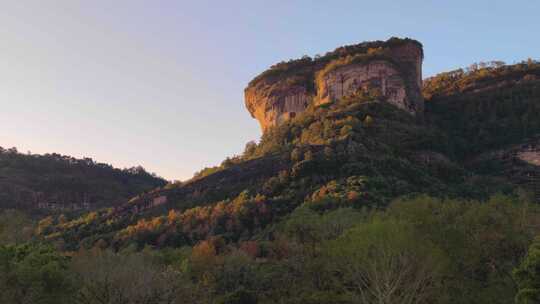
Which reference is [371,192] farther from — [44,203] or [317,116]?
[44,203]

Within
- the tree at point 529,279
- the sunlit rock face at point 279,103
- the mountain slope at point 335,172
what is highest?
the sunlit rock face at point 279,103

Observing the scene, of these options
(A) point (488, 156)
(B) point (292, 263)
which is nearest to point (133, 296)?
(B) point (292, 263)

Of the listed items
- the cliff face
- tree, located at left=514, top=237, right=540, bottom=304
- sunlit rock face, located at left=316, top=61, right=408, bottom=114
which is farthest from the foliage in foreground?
the cliff face

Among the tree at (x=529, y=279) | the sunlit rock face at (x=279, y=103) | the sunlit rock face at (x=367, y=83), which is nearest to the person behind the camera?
the tree at (x=529, y=279)

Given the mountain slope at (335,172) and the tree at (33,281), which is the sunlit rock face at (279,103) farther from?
the tree at (33,281)

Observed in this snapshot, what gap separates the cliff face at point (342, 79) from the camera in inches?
5162

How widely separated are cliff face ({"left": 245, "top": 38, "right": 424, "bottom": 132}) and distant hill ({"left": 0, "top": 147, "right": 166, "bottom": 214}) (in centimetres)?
4367

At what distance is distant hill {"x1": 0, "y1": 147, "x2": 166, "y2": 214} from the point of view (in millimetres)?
129750

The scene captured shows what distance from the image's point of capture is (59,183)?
143625 millimetres

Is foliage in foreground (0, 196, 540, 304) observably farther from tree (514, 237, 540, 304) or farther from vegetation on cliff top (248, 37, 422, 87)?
vegetation on cliff top (248, 37, 422, 87)

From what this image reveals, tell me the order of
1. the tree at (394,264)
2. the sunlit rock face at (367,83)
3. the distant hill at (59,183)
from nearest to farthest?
1. the tree at (394,264)
2. the sunlit rock face at (367,83)
3. the distant hill at (59,183)

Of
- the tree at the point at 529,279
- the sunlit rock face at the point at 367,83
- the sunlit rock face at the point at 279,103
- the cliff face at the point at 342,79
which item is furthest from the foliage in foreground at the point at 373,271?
the sunlit rock face at the point at 279,103

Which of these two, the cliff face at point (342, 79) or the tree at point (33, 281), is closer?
the tree at point (33, 281)

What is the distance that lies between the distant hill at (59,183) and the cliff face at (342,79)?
43.7 metres
